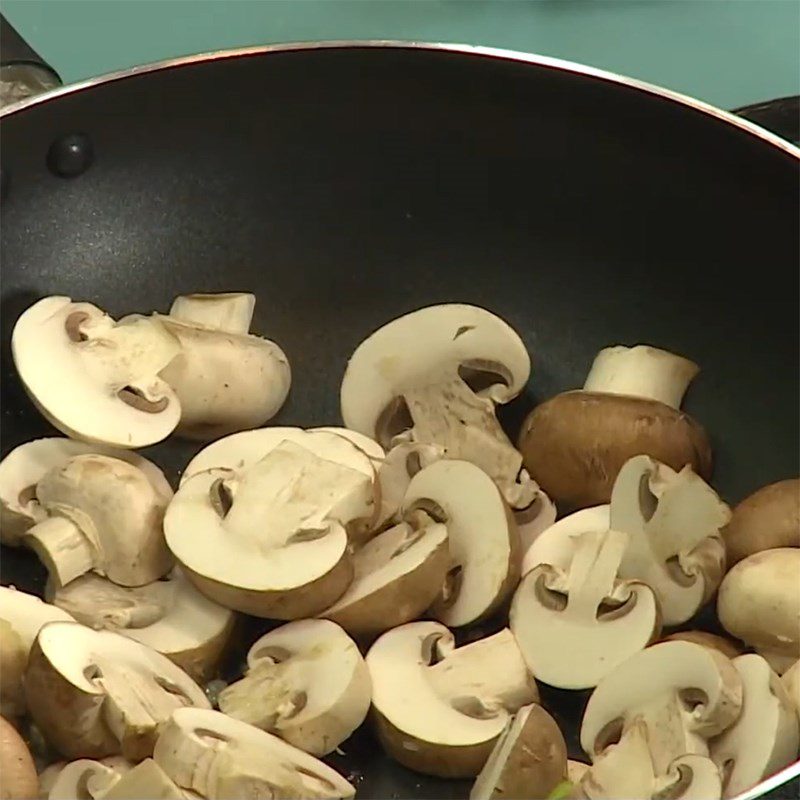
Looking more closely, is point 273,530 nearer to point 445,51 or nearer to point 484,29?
point 445,51

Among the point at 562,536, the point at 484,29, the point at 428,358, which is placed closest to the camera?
the point at 562,536

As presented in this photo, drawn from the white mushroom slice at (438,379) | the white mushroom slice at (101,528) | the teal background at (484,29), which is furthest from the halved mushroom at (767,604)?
the teal background at (484,29)

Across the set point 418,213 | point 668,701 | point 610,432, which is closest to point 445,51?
point 418,213

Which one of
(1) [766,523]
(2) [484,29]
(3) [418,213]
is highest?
(2) [484,29]

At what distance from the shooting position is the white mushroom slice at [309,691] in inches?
35.6

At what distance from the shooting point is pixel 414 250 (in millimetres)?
1244

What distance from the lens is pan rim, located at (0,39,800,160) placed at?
1062 millimetres

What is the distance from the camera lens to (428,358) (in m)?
1.14

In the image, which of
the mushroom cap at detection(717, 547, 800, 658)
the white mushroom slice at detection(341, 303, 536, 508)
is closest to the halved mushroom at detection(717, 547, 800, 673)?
the mushroom cap at detection(717, 547, 800, 658)

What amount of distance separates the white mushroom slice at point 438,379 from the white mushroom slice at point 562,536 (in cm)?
9

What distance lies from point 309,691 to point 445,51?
595 millimetres

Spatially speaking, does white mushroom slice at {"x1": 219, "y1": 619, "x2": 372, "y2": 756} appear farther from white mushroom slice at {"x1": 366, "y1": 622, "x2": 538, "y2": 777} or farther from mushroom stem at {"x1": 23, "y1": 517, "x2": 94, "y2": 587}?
mushroom stem at {"x1": 23, "y1": 517, "x2": 94, "y2": 587}

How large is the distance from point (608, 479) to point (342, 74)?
46cm

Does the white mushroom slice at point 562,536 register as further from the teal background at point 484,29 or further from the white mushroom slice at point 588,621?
the teal background at point 484,29
